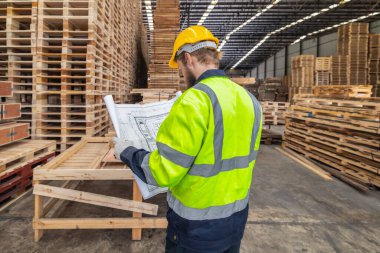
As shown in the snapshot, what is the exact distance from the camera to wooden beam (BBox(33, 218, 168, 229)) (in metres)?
3.07

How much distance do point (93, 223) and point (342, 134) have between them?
649cm

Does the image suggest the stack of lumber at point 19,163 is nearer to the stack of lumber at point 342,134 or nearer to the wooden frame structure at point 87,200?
the wooden frame structure at point 87,200

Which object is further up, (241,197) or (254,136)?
(254,136)

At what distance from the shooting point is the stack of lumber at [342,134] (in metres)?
5.93

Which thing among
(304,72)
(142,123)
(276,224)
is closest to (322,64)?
(304,72)

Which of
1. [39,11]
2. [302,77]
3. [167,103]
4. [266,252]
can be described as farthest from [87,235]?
[302,77]

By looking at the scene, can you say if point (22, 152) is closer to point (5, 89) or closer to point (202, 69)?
point (5, 89)

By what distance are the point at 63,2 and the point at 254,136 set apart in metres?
5.11

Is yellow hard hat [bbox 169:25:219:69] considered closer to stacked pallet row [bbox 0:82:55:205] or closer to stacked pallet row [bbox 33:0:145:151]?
stacked pallet row [bbox 0:82:55:205]

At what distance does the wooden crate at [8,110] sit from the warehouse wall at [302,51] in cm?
2129

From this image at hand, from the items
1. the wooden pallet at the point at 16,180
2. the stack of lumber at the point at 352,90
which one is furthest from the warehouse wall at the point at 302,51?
the wooden pallet at the point at 16,180

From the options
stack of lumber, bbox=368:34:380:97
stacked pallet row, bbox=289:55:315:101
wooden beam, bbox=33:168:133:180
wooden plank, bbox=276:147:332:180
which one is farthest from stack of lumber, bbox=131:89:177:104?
stack of lumber, bbox=368:34:380:97

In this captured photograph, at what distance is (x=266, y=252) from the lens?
3229 mm

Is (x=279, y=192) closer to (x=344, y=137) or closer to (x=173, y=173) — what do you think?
(x=344, y=137)
